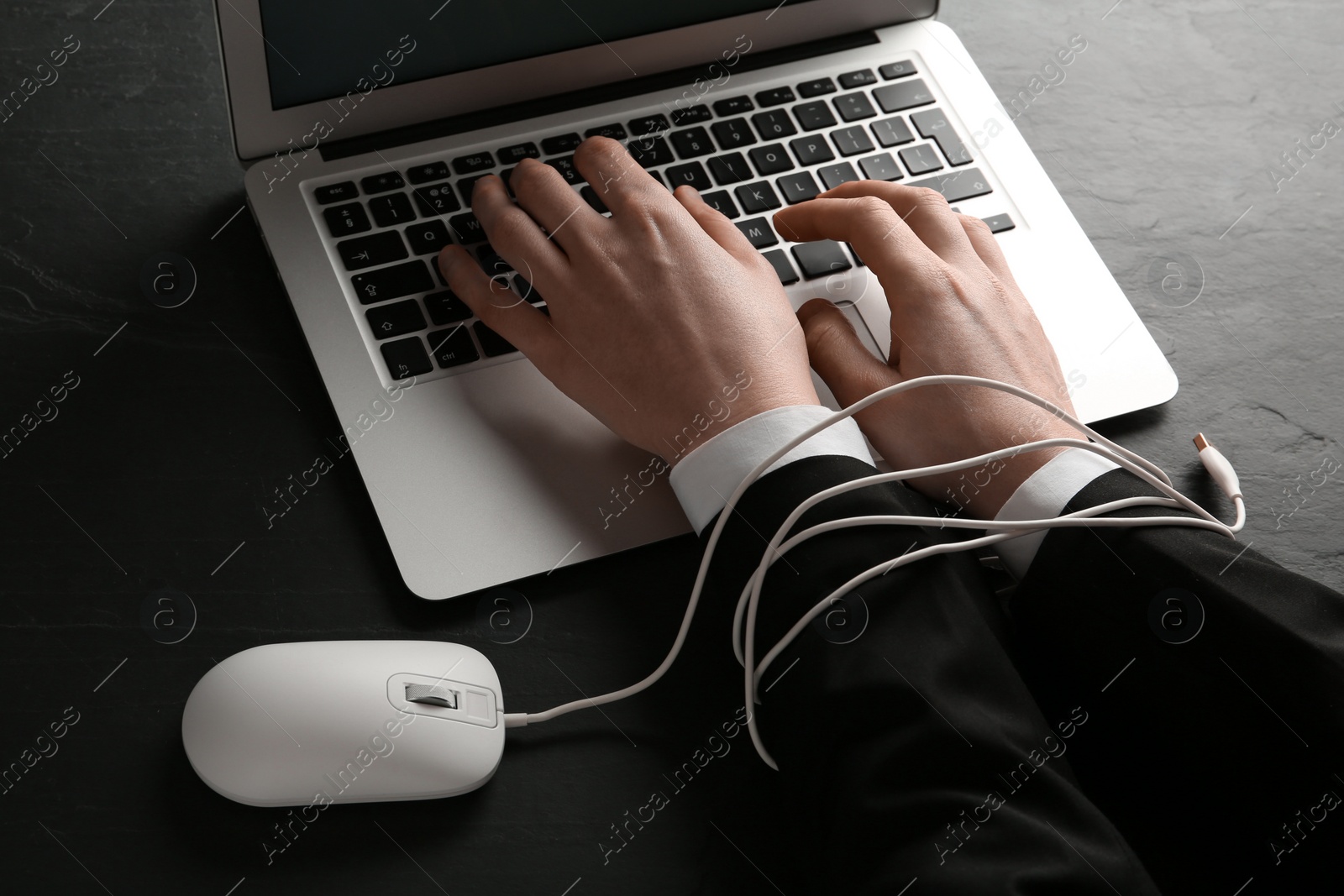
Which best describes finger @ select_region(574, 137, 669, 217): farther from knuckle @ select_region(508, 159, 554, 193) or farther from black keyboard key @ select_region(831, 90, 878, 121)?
black keyboard key @ select_region(831, 90, 878, 121)

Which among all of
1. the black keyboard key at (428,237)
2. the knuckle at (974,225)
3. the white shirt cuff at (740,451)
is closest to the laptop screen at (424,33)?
the black keyboard key at (428,237)

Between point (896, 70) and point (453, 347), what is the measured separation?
0.44 meters

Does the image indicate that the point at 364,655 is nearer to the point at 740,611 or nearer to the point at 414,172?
the point at 740,611

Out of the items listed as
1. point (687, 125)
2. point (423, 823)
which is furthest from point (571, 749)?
point (687, 125)

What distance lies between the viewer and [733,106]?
33.8 inches

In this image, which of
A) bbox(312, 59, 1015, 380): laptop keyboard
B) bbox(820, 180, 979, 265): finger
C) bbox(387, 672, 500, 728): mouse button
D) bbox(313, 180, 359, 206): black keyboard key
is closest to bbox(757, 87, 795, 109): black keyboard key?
bbox(312, 59, 1015, 380): laptop keyboard

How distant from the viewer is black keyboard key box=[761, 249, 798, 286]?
2.58 ft

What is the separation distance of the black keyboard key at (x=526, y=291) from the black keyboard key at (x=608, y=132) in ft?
0.49

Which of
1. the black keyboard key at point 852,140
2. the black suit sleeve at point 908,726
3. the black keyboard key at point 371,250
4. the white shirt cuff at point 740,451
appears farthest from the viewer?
the black keyboard key at point 852,140

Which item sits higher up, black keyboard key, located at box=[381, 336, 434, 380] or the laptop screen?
Answer: the laptop screen

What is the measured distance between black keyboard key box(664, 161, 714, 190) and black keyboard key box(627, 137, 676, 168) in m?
0.01

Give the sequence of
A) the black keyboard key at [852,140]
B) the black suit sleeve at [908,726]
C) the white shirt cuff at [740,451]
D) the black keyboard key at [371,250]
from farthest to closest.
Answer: the black keyboard key at [852,140], the black keyboard key at [371,250], the white shirt cuff at [740,451], the black suit sleeve at [908,726]

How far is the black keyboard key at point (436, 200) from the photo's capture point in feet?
2.56

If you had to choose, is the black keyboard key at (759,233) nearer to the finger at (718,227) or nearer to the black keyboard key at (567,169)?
the finger at (718,227)
